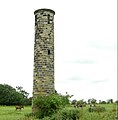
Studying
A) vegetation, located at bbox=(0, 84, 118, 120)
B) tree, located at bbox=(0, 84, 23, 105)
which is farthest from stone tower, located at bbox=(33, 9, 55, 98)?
tree, located at bbox=(0, 84, 23, 105)

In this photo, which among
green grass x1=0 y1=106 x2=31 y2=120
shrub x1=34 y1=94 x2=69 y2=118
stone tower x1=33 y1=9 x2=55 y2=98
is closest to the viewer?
shrub x1=34 y1=94 x2=69 y2=118

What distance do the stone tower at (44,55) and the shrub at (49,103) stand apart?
129 centimetres

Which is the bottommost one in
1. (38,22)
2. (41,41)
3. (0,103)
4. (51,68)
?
(0,103)

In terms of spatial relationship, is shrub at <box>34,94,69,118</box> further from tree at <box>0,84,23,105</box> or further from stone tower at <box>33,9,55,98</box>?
tree at <box>0,84,23,105</box>

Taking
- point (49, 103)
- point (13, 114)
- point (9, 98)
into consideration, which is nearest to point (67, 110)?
point (49, 103)

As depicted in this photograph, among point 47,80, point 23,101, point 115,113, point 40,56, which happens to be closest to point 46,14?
point 40,56

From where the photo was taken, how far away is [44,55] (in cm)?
2262

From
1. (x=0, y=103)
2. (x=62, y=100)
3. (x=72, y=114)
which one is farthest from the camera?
(x=0, y=103)

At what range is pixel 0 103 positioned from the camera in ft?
209

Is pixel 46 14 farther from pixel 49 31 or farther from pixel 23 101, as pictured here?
pixel 23 101

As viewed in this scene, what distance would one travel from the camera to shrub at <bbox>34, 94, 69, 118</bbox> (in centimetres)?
2033

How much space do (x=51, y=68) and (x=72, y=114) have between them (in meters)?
8.83

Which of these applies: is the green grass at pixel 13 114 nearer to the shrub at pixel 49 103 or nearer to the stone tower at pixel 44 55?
the shrub at pixel 49 103

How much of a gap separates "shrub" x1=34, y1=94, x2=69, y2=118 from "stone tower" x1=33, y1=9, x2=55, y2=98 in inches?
50.9
